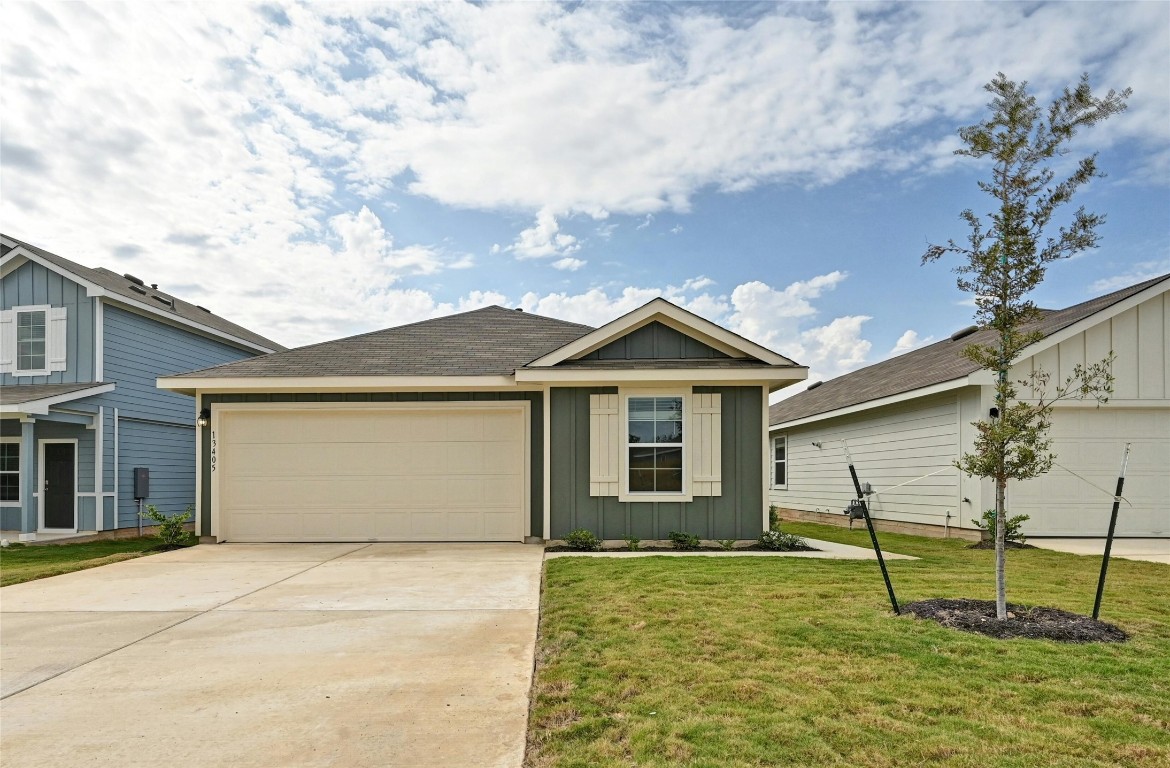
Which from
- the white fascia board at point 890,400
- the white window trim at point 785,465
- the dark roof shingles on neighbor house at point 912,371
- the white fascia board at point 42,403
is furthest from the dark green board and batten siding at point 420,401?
the white window trim at point 785,465

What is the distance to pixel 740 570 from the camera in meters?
7.56

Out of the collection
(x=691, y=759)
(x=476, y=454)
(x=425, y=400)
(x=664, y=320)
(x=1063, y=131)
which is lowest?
(x=691, y=759)

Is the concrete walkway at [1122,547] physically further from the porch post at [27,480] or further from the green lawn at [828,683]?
the porch post at [27,480]

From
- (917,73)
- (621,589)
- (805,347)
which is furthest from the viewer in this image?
(805,347)

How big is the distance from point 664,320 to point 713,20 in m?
4.75

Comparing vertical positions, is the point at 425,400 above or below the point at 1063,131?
below

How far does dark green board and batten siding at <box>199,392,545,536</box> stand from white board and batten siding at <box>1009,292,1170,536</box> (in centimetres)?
772

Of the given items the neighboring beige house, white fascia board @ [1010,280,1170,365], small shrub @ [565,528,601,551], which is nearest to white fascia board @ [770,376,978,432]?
the neighboring beige house

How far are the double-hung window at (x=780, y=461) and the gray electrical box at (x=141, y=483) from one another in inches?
618

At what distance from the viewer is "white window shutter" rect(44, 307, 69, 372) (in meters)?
12.9

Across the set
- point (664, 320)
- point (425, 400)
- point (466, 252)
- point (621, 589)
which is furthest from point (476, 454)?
point (466, 252)

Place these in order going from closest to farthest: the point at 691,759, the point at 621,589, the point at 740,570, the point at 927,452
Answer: the point at 691,759 → the point at 621,589 → the point at 740,570 → the point at 927,452

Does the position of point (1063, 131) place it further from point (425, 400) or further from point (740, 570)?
point (425, 400)

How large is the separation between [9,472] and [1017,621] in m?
16.1
